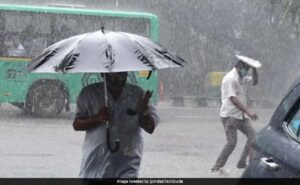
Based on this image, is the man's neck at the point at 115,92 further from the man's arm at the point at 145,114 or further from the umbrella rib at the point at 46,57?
the umbrella rib at the point at 46,57

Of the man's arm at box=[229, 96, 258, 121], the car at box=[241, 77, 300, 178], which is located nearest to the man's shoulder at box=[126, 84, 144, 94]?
the car at box=[241, 77, 300, 178]

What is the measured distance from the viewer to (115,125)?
4.42m

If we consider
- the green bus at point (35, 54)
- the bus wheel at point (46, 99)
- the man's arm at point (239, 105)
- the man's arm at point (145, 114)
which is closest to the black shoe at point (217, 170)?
the man's arm at point (239, 105)

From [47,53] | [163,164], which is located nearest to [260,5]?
[163,164]

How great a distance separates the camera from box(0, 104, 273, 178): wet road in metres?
9.04

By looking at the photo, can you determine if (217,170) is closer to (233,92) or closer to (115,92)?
(233,92)

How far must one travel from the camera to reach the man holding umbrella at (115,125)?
14.5 ft

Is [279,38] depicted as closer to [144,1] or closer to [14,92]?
[144,1]

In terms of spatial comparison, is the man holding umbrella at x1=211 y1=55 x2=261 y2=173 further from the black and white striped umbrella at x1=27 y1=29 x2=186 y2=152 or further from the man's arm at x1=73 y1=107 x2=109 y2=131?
the man's arm at x1=73 y1=107 x2=109 y2=131

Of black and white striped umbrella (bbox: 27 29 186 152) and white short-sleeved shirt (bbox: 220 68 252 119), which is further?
white short-sleeved shirt (bbox: 220 68 252 119)

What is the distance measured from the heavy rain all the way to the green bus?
3 cm

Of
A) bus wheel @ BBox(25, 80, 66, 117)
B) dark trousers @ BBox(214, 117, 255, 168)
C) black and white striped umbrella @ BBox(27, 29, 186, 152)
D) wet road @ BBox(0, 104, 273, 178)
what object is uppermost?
black and white striped umbrella @ BBox(27, 29, 186, 152)

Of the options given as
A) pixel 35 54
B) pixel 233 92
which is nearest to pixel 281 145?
pixel 233 92

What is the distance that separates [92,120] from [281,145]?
1.25 metres
